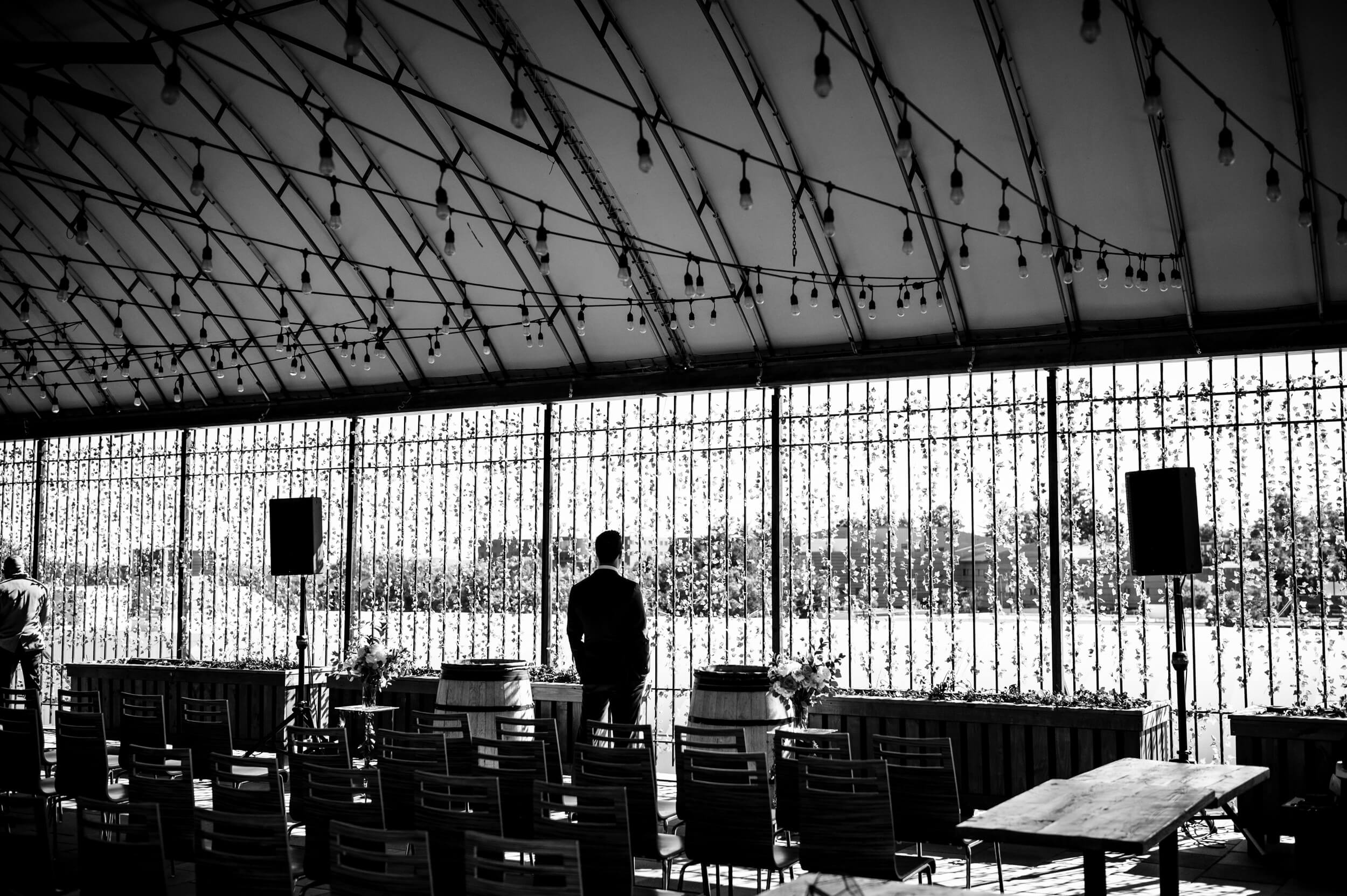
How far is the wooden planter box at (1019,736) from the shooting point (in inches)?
332

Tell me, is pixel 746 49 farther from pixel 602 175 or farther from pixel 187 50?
pixel 187 50

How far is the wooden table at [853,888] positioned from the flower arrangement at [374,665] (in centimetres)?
692

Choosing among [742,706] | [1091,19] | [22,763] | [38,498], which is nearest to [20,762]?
[22,763]

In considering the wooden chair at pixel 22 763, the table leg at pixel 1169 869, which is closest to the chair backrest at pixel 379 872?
the table leg at pixel 1169 869

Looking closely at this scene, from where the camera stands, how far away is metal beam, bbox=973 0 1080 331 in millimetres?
8148

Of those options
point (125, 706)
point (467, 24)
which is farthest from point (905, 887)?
point (467, 24)

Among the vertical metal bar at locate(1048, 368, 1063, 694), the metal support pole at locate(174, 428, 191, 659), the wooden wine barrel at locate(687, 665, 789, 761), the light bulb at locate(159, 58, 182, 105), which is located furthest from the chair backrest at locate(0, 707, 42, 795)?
the vertical metal bar at locate(1048, 368, 1063, 694)

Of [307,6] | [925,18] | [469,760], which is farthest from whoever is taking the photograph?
[307,6]

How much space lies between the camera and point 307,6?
946 centimetres

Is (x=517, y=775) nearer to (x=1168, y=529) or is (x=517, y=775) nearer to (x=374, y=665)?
(x=1168, y=529)

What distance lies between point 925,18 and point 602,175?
2875 mm

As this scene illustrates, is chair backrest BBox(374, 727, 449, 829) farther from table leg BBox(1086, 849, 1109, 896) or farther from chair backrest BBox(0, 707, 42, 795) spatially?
table leg BBox(1086, 849, 1109, 896)

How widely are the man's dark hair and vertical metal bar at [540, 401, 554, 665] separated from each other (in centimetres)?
286

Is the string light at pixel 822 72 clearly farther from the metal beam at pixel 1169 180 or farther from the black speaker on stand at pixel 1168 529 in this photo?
the black speaker on stand at pixel 1168 529
